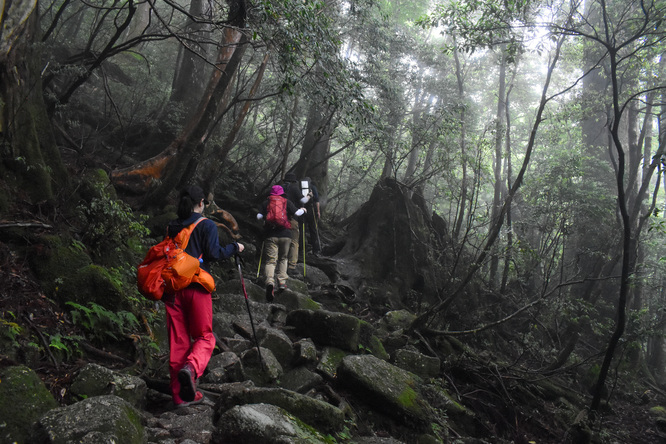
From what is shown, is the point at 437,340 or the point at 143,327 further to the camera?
→ the point at 437,340

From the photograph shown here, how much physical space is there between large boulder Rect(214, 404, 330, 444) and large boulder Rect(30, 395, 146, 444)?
2.11 ft

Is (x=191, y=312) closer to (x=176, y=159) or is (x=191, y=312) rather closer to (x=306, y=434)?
(x=306, y=434)

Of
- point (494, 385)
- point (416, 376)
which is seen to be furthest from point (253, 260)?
point (494, 385)

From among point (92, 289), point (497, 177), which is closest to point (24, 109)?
point (92, 289)

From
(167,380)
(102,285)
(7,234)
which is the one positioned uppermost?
(7,234)

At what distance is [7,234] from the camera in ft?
16.4

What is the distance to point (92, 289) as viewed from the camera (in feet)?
16.1

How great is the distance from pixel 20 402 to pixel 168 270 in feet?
4.69

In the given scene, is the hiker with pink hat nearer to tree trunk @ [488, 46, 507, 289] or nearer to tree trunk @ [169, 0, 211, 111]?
tree trunk @ [488, 46, 507, 289]

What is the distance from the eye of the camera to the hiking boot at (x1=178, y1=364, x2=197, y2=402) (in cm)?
371

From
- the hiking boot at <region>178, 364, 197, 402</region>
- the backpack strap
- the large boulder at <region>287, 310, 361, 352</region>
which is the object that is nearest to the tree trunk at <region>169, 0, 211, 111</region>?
the large boulder at <region>287, 310, 361, 352</region>

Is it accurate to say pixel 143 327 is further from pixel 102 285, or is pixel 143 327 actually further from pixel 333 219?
pixel 333 219

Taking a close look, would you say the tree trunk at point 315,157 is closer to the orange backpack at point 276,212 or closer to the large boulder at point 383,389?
the orange backpack at point 276,212

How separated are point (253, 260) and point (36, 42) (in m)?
6.30
